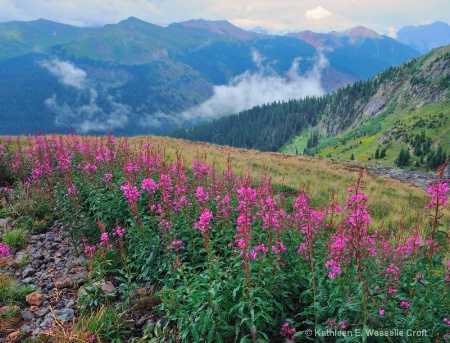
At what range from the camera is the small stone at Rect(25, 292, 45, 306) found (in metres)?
4.71

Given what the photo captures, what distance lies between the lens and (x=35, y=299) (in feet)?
15.5

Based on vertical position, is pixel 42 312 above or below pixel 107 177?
below

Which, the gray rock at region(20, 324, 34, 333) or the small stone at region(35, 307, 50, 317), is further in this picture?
the small stone at region(35, 307, 50, 317)

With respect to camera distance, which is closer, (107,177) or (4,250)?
(4,250)

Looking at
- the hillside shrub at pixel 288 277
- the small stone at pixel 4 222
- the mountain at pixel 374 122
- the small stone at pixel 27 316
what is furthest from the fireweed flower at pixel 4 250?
the mountain at pixel 374 122

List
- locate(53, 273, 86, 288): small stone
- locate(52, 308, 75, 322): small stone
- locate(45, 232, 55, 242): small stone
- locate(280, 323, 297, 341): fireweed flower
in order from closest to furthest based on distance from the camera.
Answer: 1. locate(280, 323, 297, 341): fireweed flower
2. locate(52, 308, 75, 322): small stone
3. locate(53, 273, 86, 288): small stone
4. locate(45, 232, 55, 242): small stone

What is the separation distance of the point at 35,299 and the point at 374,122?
426ft

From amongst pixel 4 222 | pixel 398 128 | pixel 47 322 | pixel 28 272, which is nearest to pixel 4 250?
pixel 28 272

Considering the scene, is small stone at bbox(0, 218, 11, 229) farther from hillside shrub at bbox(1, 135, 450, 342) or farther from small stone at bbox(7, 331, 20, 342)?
small stone at bbox(7, 331, 20, 342)

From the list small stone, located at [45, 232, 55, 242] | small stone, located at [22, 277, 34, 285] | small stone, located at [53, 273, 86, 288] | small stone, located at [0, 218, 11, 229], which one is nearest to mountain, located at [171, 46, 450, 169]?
small stone, located at [45, 232, 55, 242]

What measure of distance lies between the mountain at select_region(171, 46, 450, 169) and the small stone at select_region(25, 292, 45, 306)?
70.0 meters

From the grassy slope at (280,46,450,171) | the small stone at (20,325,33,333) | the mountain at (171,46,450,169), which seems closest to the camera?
the small stone at (20,325,33,333)

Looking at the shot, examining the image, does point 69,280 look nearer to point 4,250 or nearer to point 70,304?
point 70,304

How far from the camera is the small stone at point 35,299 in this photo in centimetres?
471
